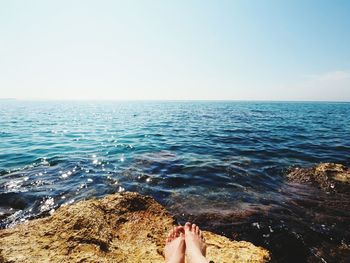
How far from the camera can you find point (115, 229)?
4.18m

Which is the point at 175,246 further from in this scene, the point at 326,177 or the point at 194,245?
the point at 326,177

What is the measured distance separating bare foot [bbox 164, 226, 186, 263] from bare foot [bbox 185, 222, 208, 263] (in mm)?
86

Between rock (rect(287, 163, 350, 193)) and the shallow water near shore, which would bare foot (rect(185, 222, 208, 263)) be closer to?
the shallow water near shore

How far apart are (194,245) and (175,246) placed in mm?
297

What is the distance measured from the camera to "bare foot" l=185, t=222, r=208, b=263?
3.56 meters

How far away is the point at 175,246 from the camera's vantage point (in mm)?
3965

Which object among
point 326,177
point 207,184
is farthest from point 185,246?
point 326,177

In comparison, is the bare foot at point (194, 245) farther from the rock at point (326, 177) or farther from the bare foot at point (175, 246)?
the rock at point (326, 177)

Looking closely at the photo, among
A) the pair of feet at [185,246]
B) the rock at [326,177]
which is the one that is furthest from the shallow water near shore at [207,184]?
the pair of feet at [185,246]

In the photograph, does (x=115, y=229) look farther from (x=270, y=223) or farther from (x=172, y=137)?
(x=172, y=137)

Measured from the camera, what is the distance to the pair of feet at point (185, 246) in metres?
3.60

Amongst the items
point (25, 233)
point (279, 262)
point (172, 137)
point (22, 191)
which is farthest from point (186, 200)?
point (172, 137)

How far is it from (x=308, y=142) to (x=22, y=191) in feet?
48.1

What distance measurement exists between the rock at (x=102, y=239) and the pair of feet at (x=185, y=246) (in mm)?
137
